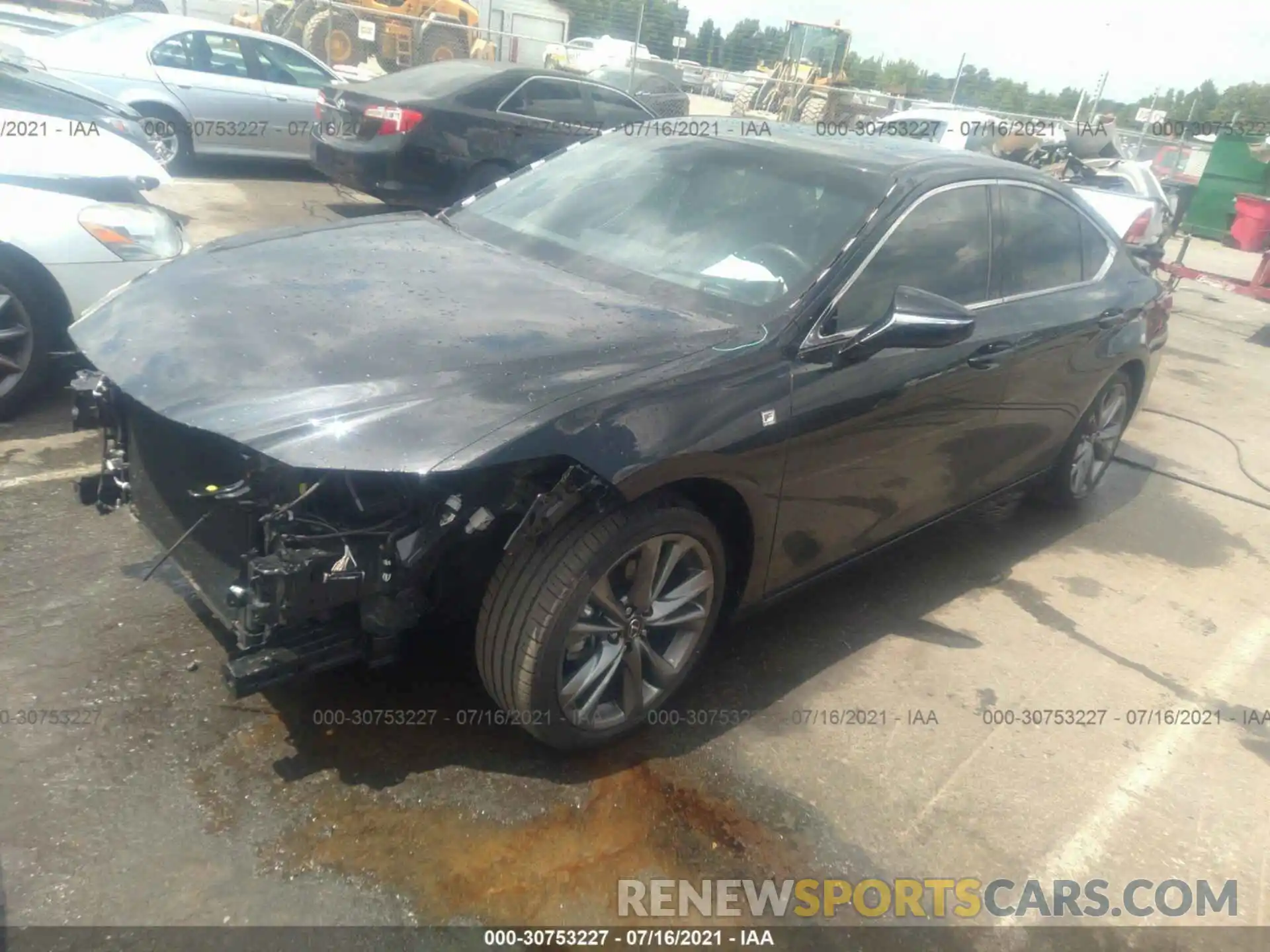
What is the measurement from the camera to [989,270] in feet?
12.5

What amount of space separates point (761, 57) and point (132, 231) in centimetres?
2386

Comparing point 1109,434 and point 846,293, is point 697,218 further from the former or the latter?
point 1109,434

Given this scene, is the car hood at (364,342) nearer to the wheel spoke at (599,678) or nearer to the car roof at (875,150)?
the wheel spoke at (599,678)

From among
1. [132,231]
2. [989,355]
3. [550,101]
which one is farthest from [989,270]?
[550,101]

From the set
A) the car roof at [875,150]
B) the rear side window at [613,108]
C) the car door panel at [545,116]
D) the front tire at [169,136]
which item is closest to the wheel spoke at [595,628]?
the car roof at [875,150]

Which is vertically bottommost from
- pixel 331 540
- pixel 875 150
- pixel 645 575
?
pixel 645 575

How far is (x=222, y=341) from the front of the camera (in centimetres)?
263

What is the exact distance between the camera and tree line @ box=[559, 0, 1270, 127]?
23812mm

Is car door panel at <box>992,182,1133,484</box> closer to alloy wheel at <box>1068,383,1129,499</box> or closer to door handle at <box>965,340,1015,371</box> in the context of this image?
door handle at <box>965,340,1015,371</box>

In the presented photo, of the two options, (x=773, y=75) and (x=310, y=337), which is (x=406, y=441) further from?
(x=773, y=75)

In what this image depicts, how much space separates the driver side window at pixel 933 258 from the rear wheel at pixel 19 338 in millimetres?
3401

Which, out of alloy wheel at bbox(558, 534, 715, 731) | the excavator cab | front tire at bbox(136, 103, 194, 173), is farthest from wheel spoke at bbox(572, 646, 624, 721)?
the excavator cab

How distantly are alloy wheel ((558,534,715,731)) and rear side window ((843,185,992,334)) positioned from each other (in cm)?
89

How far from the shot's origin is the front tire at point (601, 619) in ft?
8.30
